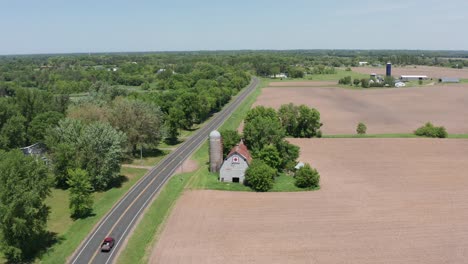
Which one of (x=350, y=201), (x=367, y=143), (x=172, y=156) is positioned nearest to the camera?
(x=350, y=201)

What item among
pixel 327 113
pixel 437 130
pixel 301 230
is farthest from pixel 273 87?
pixel 301 230

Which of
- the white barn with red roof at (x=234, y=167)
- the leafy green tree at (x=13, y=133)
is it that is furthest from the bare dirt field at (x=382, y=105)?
the leafy green tree at (x=13, y=133)

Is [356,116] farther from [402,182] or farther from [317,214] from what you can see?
[317,214]

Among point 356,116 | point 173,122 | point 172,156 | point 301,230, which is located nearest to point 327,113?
point 356,116

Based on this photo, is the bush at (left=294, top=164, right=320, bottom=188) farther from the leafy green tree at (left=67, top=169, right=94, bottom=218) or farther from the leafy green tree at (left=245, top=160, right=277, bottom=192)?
the leafy green tree at (left=67, top=169, right=94, bottom=218)

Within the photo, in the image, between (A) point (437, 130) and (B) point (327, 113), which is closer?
(A) point (437, 130)

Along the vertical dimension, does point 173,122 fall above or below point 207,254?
above

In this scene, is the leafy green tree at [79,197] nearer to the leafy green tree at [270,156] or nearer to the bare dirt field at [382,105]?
the leafy green tree at [270,156]

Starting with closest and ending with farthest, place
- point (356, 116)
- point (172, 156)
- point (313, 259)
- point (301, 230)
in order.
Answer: point (313, 259) → point (301, 230) → point (172, 156) → point (356, 116)

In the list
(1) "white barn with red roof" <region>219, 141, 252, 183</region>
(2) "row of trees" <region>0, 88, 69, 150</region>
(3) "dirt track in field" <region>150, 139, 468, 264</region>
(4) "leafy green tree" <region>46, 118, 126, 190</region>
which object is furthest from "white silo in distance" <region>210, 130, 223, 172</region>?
(2) "row of trees" <region>0, 88, 69, 150</region>
